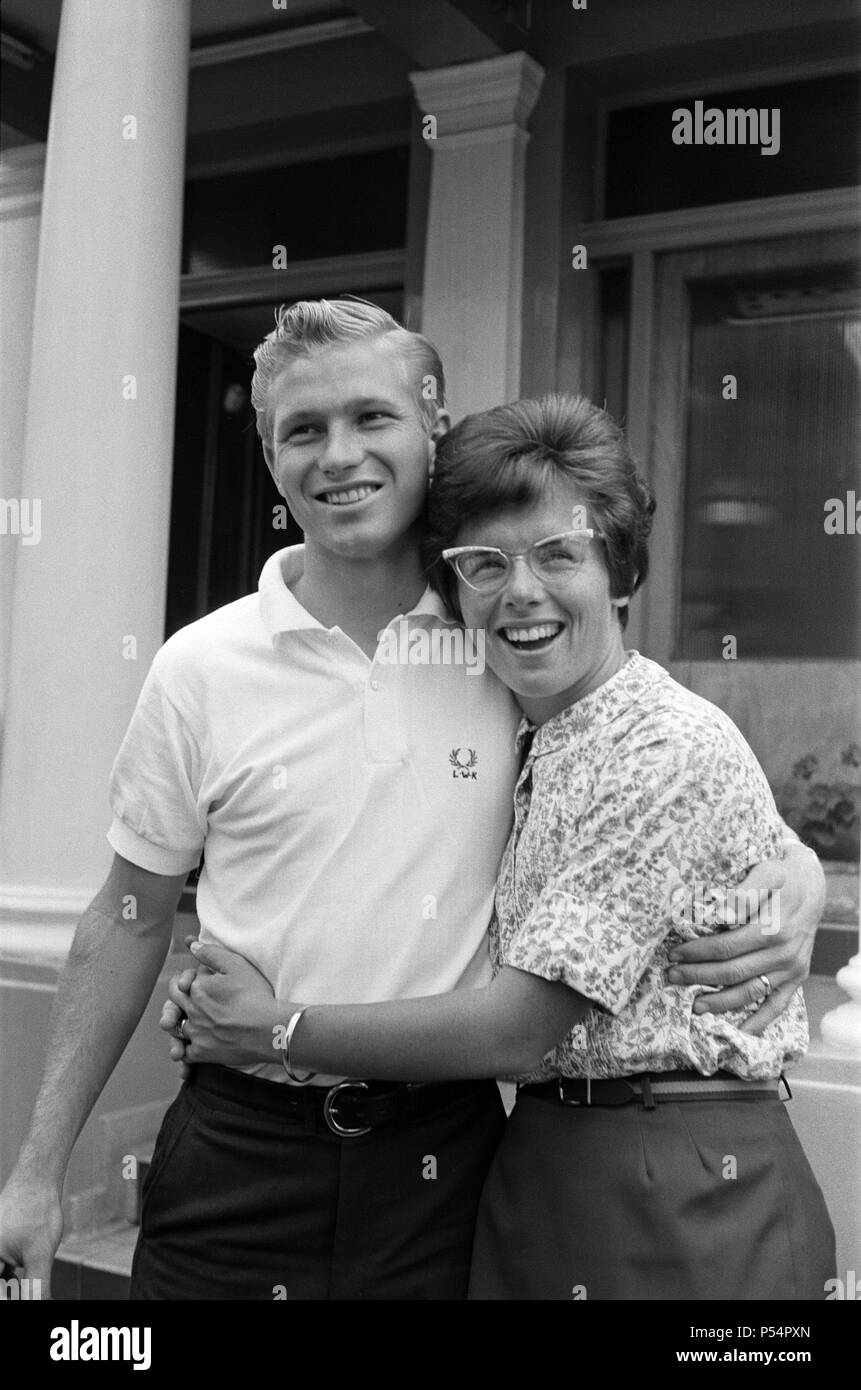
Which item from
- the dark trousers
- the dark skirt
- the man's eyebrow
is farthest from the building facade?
the dark skirt

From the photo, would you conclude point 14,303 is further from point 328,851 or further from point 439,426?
point 328,851

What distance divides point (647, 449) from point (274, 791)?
12.8 ft

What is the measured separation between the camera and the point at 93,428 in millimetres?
4289

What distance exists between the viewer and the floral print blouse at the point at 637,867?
6.03 feet

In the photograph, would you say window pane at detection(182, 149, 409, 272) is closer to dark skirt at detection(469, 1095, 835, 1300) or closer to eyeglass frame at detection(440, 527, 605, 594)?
eyeglass frame at detection(440, 527, 605, 594)

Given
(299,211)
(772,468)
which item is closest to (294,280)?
(299,211)

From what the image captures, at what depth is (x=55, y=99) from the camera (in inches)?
174

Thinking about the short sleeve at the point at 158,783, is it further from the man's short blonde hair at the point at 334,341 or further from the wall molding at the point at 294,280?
the wall molding at the point at 294,280

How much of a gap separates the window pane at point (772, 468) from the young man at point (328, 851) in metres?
3.49

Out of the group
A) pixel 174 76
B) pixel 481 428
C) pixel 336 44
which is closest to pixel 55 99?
pixel 174 76

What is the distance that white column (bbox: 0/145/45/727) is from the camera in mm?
6020

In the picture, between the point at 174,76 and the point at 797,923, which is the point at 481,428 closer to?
the point at 797,923

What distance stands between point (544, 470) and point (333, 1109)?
952mm

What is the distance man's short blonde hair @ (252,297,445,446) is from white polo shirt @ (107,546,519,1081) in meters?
0.31
